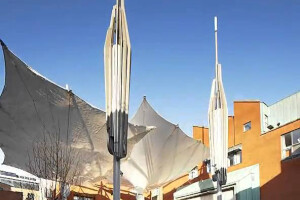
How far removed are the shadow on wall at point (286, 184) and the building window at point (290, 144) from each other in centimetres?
34

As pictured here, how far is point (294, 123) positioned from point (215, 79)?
5883 mm

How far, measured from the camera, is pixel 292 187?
20.4 meters

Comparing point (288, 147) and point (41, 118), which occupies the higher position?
point (41, 118)

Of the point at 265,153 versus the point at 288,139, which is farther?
Answer: the point at 265,153

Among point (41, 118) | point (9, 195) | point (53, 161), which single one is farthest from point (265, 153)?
point (9, 195)

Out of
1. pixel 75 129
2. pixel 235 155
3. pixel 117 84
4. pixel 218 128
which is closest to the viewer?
pixel 117 84

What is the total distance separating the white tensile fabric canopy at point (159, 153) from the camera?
956 inches

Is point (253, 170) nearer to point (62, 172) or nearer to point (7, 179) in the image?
point (62, 172)

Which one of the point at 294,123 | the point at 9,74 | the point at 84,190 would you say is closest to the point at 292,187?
the point at 294,123

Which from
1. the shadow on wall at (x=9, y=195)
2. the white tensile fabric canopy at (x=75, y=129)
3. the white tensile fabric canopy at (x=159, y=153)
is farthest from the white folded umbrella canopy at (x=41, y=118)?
the white tensile fabric canopy at (x=159, y=153)

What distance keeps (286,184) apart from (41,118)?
11290 millimetres

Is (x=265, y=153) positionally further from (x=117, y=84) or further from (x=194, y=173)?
(x=117, y=84)

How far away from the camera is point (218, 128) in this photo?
675 inches

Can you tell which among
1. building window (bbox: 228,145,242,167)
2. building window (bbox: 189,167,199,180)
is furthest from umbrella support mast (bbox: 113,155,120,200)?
building window (bbox: 189,167,199,180)
